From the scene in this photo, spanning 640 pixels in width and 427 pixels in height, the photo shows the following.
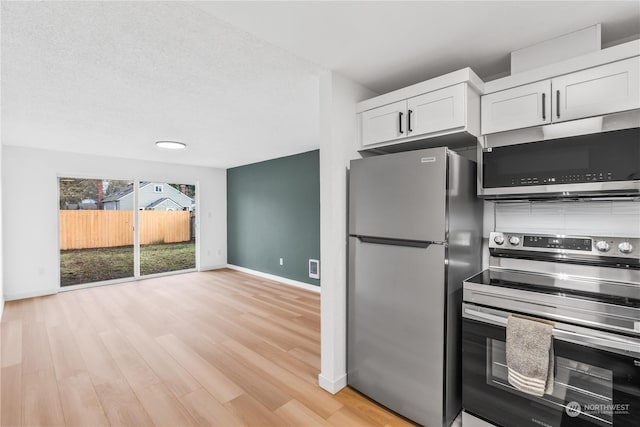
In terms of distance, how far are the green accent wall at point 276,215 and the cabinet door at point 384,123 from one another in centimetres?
271

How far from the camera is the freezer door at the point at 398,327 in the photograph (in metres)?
1.81

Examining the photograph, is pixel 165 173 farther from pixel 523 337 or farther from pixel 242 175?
pixel 523 337

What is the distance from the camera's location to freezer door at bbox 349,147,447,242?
181cm

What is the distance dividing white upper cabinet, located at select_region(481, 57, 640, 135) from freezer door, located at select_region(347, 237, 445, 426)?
1.00 meters

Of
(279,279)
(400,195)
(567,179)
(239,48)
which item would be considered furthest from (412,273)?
(279,279)

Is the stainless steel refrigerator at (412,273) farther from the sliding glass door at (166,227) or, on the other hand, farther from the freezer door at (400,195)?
the sliding glass door at (166,227)

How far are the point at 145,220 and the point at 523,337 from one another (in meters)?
6.58

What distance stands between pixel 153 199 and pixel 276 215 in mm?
2686

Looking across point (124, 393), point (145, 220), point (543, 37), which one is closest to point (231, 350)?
point (124, 393)

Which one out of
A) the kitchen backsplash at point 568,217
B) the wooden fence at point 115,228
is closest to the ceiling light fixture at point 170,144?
the wooden fence at point 115,228

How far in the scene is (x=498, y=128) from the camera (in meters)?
1.96

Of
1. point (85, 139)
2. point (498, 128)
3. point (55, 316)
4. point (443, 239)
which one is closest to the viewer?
point (443, 239)

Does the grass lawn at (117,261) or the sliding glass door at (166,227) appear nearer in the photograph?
the grass lawn at (117,261)

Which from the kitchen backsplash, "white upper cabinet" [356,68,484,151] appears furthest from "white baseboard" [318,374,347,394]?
"white upper cabinet" [356,68,484,151]
